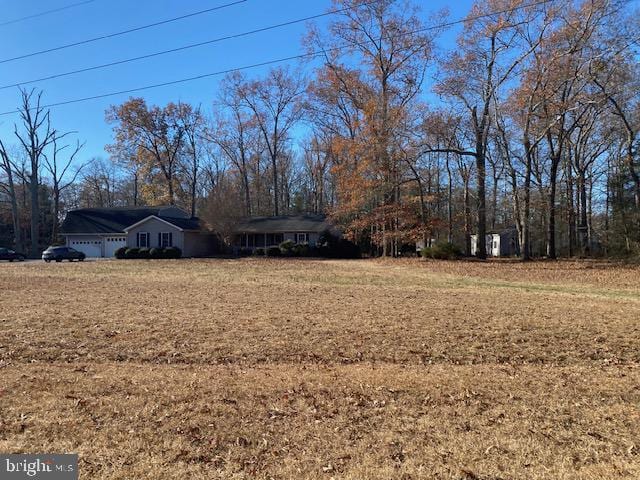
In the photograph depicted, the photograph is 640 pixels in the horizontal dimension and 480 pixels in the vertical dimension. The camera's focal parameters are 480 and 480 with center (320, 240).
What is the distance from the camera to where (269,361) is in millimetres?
6789

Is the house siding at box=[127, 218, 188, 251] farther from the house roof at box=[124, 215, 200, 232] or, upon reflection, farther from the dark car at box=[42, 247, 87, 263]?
the dark car at box=[42, 247, 87, 263]

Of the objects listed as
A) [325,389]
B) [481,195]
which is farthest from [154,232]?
[325,389]

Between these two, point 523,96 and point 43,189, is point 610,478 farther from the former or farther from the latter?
point 43,189

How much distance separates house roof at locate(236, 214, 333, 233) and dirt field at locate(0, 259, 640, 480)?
33.2 meters

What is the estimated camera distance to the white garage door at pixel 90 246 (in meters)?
47.2

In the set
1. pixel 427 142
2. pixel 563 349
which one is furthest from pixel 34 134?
pixel 563 349

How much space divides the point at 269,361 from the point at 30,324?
5.31 m

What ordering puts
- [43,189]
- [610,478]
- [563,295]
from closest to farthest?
[610,478], [563,295], [43,189]

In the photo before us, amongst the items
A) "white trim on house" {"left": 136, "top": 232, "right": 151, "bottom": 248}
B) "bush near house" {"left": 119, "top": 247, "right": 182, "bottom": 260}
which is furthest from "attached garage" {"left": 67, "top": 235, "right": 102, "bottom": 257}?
"bush near house" {"left": 119, "top": 247, "right": 182, "bottom": 260}

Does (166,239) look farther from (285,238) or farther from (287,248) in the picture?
(287,248)

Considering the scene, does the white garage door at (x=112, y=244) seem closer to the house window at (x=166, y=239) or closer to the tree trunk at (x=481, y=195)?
the house window at (x=166, y=239)

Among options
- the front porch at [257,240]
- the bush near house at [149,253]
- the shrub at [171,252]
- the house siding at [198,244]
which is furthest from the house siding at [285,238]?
the bush near house at [149,253]

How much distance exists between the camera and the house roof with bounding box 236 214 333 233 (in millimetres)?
44844

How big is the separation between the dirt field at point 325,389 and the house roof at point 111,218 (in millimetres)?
36963
